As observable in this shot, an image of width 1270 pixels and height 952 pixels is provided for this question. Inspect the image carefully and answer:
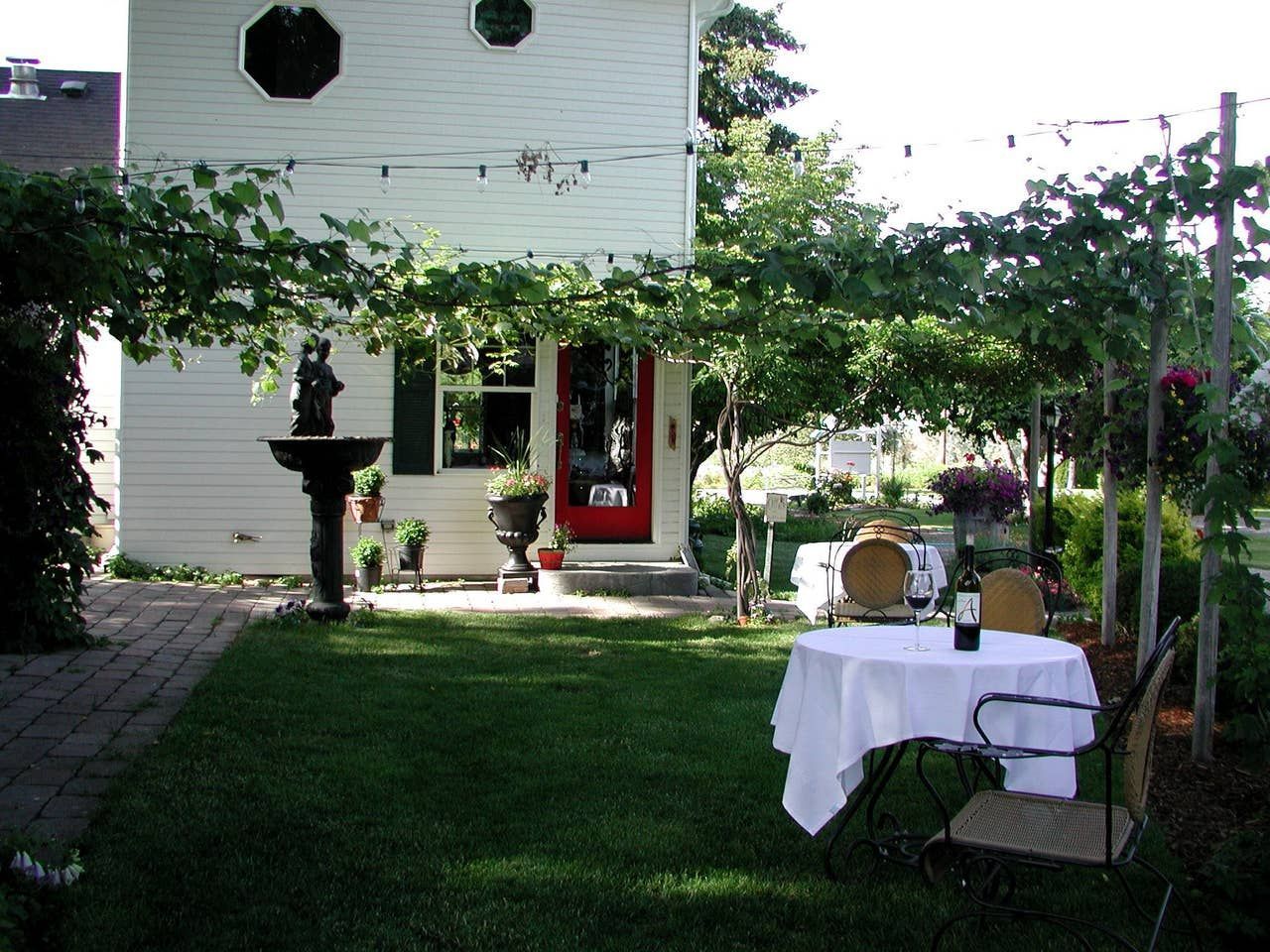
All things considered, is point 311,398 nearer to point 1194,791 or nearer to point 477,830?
point 477,830

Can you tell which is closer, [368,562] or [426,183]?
[368,562]

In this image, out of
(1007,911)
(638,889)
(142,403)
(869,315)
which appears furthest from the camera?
(142,403)

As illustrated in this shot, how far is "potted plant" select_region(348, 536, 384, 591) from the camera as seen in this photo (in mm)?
11062

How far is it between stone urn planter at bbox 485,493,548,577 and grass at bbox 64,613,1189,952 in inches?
149

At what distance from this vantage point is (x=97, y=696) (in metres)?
6.46

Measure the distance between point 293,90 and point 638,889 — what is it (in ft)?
31.7

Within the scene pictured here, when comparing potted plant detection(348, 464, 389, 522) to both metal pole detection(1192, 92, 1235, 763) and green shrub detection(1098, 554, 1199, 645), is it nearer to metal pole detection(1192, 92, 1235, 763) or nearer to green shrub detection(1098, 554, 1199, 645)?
green shrub detection(1098, 554, 1199, 645)

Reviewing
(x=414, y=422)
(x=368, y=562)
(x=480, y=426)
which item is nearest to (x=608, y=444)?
(x=480, y=426)

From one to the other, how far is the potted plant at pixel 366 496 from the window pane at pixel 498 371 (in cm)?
113

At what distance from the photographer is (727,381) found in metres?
9.38

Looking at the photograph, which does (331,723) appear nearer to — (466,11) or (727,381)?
(727,381)

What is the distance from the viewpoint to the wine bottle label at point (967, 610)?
4027mm

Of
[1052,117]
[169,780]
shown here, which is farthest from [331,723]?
[1052,117]

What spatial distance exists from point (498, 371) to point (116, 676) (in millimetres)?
5312
